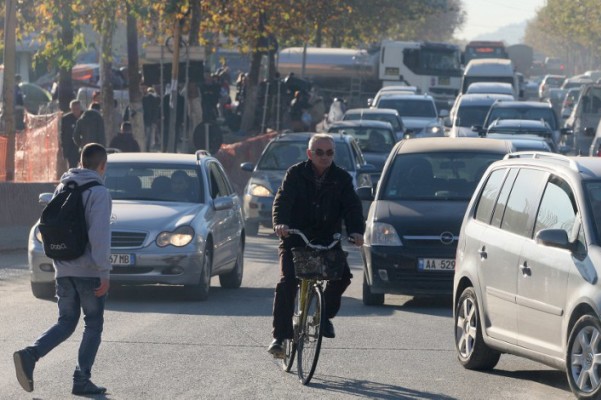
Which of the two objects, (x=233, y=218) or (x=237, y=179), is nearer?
(x=233, y=218)

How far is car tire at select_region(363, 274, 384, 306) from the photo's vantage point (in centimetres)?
1474

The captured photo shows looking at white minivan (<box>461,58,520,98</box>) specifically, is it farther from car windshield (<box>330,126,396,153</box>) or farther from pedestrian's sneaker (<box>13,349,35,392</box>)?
pedestrian's sneaker (<box>13,349,35,392</box>)

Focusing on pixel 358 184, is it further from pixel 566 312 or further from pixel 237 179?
pixel 566 312

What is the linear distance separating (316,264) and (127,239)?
5.12 meters

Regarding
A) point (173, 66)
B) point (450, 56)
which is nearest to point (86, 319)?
point (173, 66)

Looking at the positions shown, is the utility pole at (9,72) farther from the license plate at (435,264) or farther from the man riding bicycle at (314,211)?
the man riding bicycle at (314,211)

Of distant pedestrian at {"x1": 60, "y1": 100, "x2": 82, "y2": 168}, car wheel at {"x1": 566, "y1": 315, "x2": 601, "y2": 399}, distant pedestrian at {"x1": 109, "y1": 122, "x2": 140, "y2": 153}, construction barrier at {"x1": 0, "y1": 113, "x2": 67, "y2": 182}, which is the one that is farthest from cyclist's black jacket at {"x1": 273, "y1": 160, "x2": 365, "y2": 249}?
distant pedestrian at {"x1": 60, "y1": 100, "x2": 82, "y2": 168}

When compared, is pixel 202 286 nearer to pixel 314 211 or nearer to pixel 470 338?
pixel 470 338

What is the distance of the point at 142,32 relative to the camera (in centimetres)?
5078

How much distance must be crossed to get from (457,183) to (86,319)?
7.29 meters

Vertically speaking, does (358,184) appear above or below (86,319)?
below

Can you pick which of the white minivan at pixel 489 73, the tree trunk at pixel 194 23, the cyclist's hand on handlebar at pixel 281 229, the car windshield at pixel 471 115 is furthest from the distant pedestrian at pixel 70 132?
the white minivan at pixel 489 73

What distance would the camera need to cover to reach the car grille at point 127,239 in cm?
1455

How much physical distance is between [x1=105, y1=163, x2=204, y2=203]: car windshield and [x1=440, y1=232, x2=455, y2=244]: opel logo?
2.75m
